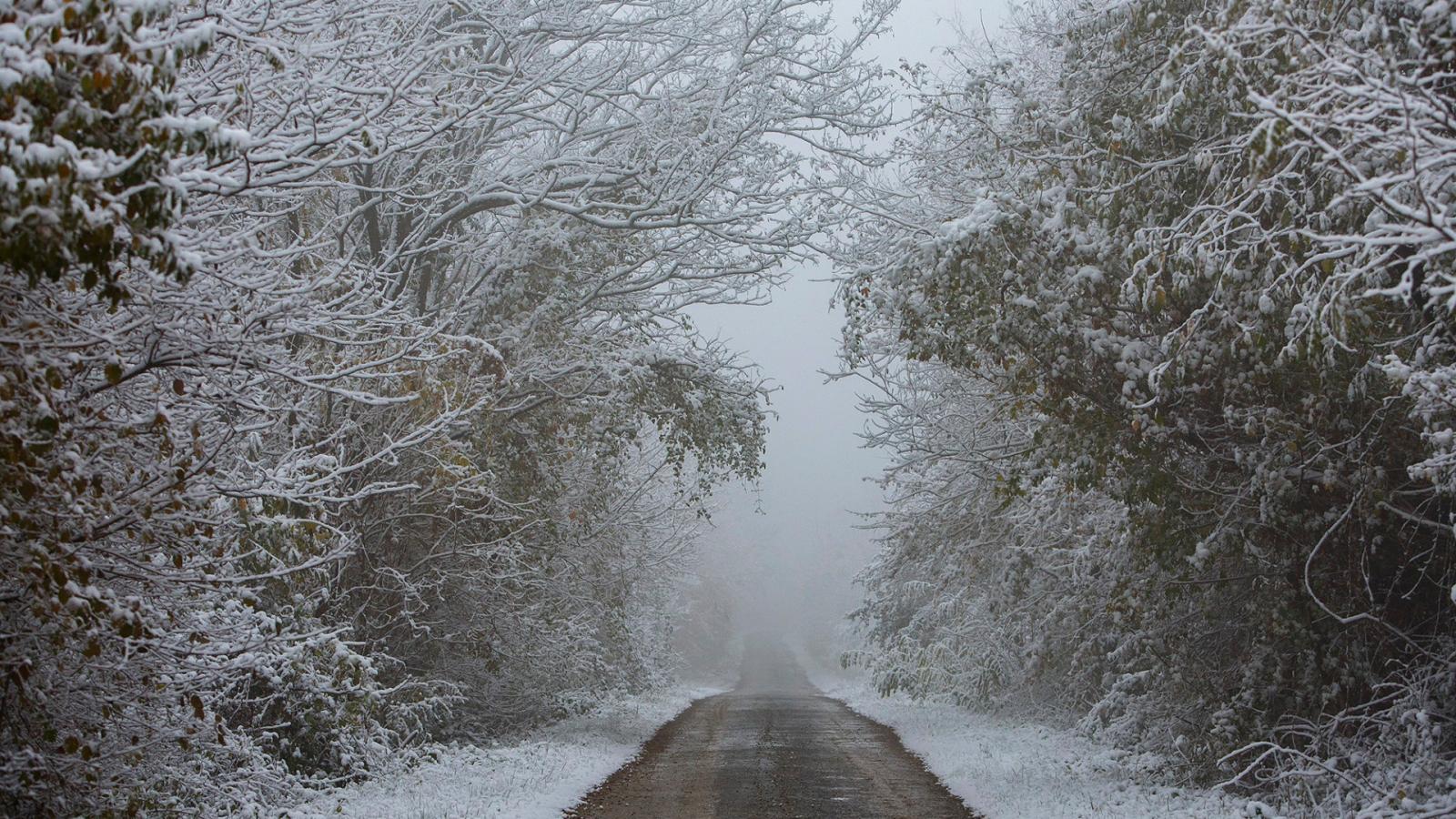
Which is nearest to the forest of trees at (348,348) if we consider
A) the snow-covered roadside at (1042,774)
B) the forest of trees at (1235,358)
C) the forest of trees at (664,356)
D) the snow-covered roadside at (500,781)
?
the forest of trees at (664,356)

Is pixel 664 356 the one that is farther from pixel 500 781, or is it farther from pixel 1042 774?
pixel 1042 774

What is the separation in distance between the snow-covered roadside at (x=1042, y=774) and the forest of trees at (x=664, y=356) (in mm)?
620

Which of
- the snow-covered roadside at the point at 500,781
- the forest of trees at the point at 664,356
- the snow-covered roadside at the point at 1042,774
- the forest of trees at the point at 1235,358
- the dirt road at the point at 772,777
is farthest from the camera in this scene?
the dirt road at the point at 772,777

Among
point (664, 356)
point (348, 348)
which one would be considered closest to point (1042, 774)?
point (664, 356)

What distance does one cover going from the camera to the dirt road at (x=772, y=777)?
1105 centimetres

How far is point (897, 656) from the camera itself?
2781 cm

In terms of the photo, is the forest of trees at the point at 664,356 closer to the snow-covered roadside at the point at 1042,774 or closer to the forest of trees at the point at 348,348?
the forest of trees at the point at 348,348

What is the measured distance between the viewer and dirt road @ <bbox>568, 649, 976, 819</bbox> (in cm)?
1105

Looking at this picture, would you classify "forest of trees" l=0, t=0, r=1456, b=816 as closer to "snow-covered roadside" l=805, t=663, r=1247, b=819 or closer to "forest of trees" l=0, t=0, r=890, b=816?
"forest of trees" l=0, t=0, r=890, b=816

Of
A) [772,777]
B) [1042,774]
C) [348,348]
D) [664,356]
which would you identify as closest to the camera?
[348,348]

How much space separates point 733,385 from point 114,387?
1150 cm

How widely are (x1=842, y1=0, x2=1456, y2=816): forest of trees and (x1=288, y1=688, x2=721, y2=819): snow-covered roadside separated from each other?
19.4 feet

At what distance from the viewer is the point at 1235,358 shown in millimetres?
9383

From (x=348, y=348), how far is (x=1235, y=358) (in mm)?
8283
